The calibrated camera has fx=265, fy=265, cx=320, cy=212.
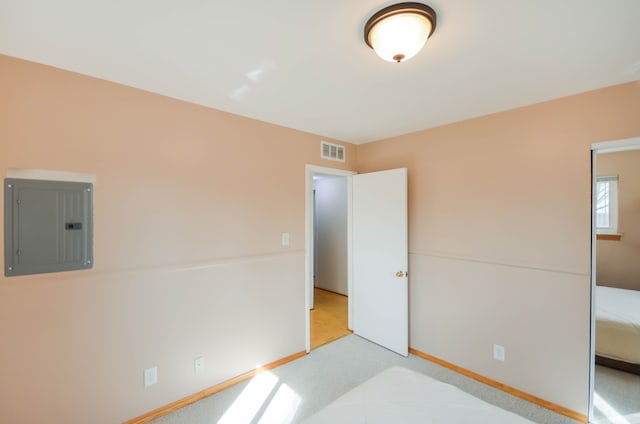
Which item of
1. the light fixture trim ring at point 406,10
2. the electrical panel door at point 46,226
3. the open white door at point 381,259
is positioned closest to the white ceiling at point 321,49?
the light fixture trim ring at point 406,10

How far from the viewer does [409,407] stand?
51.1 inches

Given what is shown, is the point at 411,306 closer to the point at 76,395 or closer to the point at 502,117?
the point at 502,117

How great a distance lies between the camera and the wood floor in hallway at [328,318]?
11.0 ft

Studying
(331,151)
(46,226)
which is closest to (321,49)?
(331,151)

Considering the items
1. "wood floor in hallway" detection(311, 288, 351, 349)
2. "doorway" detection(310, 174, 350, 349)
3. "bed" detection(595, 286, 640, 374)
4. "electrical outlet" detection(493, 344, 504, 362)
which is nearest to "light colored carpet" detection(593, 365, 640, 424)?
"bed" detection(595, 286, 640, 374)

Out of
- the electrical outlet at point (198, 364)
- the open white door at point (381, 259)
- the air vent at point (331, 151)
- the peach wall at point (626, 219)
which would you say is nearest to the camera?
the electrical outlet at point (198, 364)

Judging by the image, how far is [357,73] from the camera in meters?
1.75

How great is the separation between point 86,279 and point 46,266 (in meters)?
0.21

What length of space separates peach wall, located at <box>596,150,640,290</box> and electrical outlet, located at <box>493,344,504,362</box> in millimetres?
1675

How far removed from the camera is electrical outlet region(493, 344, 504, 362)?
232 centimetres

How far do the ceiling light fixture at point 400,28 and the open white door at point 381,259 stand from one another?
1.69 meters

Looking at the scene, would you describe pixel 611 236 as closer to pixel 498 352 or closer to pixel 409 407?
pixel 498 352

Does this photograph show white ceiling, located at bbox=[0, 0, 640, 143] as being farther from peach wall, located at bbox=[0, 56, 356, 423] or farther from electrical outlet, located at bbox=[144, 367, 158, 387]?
electrical outlet, located at bbox=[144, 367, 158, 387]

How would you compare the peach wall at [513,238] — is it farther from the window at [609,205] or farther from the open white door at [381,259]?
the window at [609,205]
